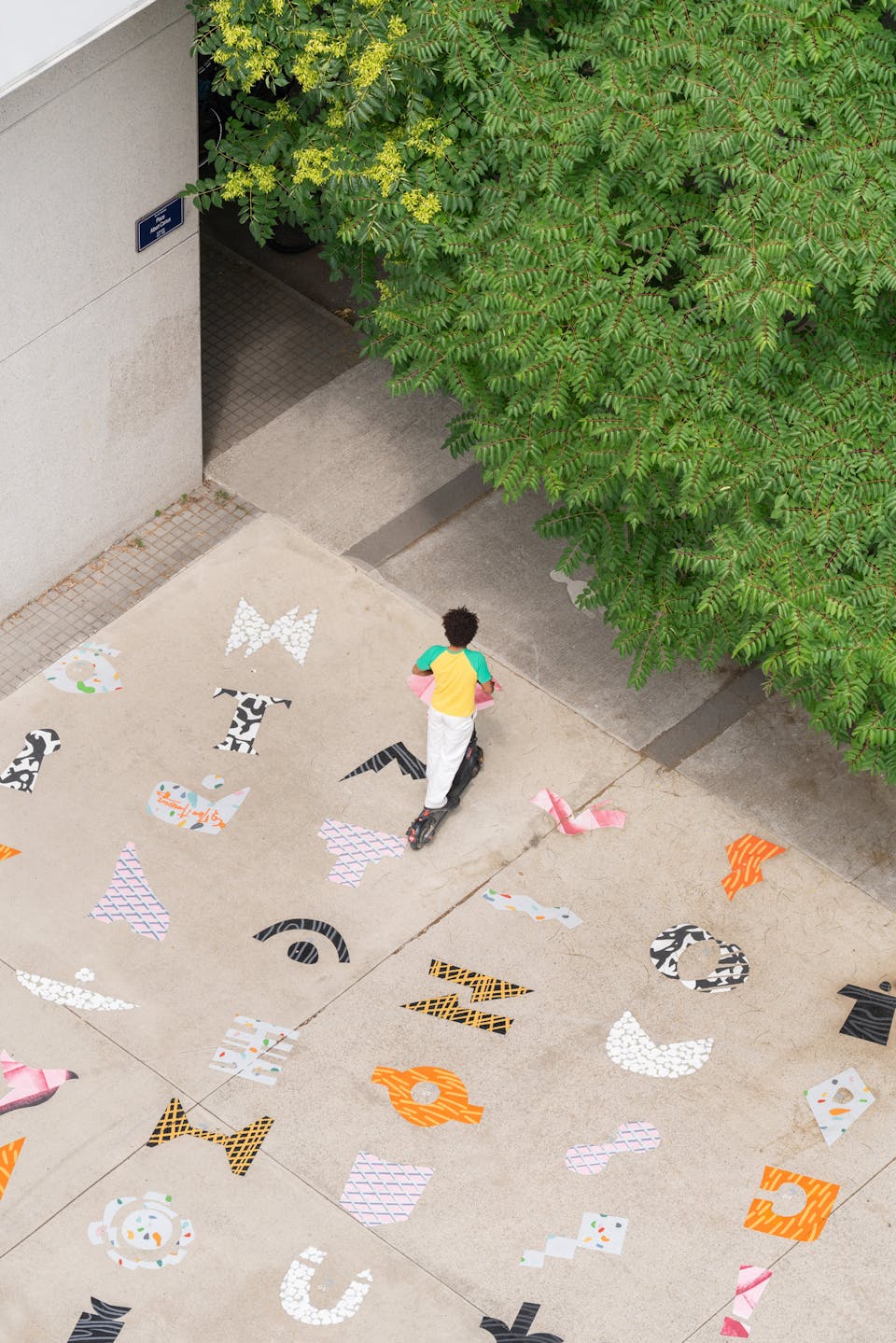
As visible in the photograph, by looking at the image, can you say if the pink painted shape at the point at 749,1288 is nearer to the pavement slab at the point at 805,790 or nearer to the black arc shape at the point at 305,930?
the pavement slab at the point at 805,790

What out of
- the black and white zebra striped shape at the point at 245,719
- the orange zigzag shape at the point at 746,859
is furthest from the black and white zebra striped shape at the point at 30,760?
the orange zigzag shape at the point at 746,859

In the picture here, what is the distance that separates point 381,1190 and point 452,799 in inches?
88.4

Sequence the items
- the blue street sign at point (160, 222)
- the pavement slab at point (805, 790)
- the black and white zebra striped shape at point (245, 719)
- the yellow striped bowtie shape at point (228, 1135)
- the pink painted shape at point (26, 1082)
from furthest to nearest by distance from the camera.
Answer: the blue street sign at point (160, 222), the black and white zebra striped shape at point (245, 719), the pavement slab at point (805, 790), the pink painted shape at point (26, 1082), the yellow striped bowtie shape at point (228, 1135)

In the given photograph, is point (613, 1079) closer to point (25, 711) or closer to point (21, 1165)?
point (21, 1165)

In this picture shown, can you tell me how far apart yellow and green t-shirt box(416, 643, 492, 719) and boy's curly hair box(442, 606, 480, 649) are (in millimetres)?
66

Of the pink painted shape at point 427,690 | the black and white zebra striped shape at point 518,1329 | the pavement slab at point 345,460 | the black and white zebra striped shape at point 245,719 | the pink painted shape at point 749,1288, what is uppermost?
the pink painted shape at point 427,690

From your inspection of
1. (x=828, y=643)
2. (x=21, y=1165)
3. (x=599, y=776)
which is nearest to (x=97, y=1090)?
(x=21, y=1165)

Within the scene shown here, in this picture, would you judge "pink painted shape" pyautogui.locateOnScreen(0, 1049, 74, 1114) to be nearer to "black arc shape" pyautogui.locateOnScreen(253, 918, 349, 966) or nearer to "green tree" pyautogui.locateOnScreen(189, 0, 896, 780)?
"black arc shape" pyautogui.locateOnScreen(253, 918, 349, 966)

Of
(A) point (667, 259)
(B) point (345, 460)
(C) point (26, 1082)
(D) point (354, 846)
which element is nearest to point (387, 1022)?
(D) point (354, 846)

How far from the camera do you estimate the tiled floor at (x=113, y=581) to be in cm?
1084

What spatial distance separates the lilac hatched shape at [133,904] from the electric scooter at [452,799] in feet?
4.39

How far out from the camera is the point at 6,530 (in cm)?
1066

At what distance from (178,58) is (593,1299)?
651cm

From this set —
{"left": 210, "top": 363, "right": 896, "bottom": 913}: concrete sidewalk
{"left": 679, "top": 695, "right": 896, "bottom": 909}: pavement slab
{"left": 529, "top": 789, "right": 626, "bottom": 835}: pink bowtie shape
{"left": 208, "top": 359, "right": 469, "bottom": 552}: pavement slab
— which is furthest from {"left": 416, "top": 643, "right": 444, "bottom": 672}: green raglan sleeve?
{"left": 208, "top": 359, "right": 469, "bottom": 552}: pavement slab
